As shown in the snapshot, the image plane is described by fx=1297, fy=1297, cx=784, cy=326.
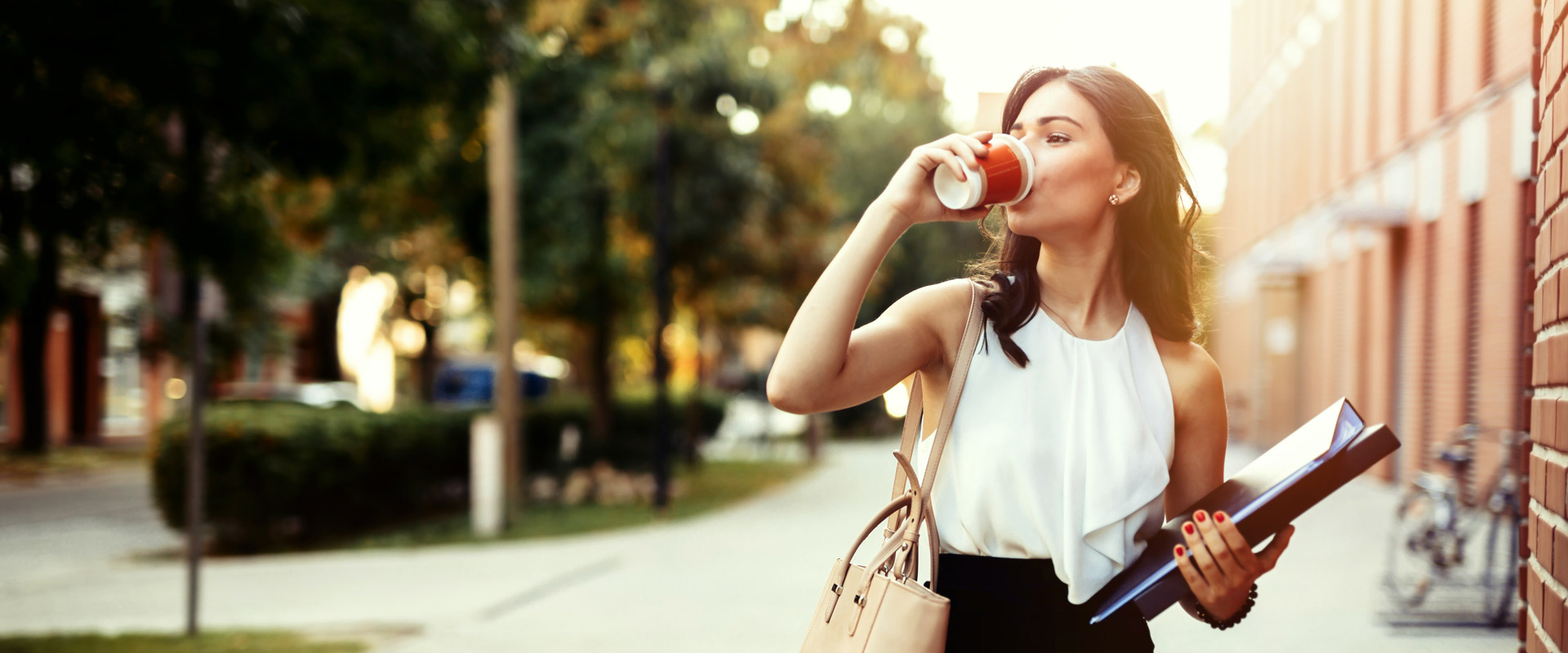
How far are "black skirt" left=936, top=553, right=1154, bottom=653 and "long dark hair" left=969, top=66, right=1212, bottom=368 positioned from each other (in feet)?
1.02

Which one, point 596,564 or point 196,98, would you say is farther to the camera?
point 596,564

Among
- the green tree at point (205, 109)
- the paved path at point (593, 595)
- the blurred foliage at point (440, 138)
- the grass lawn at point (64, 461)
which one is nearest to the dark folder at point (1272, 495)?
the blurred foliage at point (440, 138)

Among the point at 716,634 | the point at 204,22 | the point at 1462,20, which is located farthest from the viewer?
the point at 1462,20

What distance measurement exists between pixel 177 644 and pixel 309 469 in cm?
480

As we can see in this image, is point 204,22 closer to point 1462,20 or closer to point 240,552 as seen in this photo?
point 240,552

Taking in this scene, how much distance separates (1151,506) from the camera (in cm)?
192

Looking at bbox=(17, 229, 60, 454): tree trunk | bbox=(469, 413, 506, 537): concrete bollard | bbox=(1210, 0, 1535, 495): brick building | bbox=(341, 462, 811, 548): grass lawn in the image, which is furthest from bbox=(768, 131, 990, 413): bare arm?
bbox=(17, 229, 60, 454): tree trunk

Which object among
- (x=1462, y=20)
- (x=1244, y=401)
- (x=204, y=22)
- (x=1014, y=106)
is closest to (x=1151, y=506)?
(x=1014, y=106)

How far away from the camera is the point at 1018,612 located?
191 centimetres

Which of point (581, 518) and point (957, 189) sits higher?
point (957, 189)

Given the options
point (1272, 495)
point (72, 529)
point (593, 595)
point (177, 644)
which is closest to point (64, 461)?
point (72, 529)

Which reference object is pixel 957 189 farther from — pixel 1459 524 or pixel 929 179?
pixel 1459 524

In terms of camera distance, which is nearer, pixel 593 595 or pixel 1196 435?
pixel 1196 435

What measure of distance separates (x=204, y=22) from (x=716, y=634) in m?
4.23
